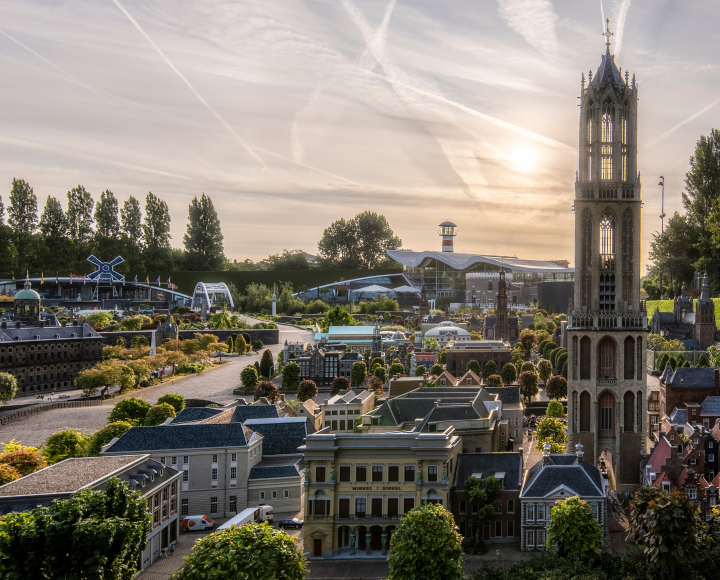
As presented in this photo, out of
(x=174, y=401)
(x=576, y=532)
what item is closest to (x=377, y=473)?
(x=576, y=532)

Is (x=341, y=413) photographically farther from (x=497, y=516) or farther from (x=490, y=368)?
(x=490, y=368)

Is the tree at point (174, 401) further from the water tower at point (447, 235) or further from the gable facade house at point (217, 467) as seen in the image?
the water tower at point (447, 235)

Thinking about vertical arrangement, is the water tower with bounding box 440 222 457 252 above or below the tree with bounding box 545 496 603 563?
above

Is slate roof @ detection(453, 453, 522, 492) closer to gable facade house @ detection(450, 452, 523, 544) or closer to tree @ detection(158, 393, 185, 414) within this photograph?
gable facade house @ detection(450, 452, 523, 544)

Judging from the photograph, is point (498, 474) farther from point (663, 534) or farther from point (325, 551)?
point (663, 534)

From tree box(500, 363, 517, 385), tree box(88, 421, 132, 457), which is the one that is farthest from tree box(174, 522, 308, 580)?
tree box(500, 363, 517, 385)

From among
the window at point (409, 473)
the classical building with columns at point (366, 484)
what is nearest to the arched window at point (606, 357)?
the classical building with columns at point (366, 484)

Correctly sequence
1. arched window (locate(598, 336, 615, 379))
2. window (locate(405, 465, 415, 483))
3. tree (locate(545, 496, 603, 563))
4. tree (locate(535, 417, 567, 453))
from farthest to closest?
tree (locate(535, 417, 567, 453)) → arched window (locate(598, 336, 615, 379)) → window (locate(405, 465, 415, 483)) → tree (locate(545, 496, 603, 563))
